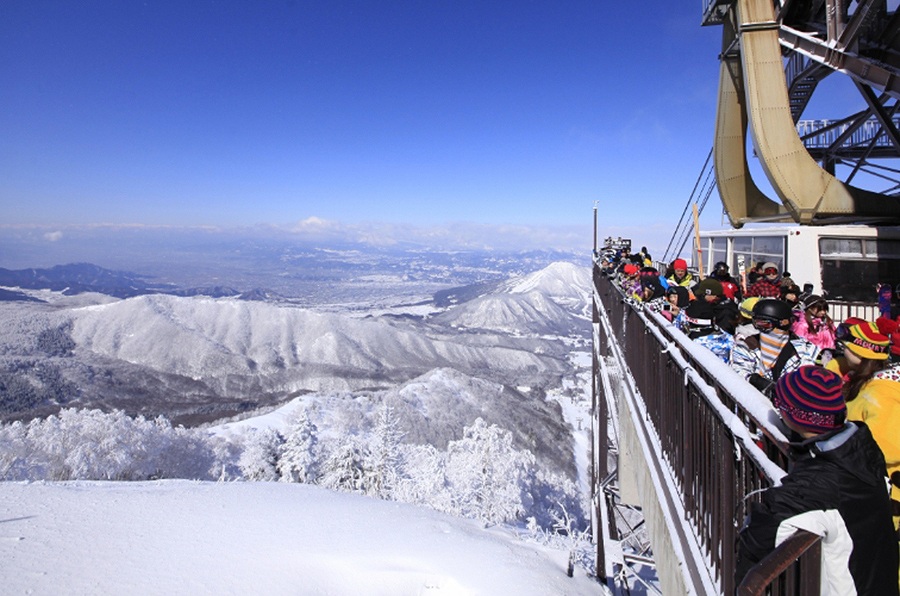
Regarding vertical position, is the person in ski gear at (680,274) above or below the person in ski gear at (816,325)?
above

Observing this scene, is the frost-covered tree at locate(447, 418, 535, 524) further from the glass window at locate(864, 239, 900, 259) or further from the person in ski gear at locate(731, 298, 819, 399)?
the person in ski gear at locate(731, 298, 819, 399)

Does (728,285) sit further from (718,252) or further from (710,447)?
(718,252)

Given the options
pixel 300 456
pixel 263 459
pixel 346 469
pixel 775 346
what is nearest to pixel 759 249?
pixel 775 346

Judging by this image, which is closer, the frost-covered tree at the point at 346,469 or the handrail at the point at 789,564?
the handrail at the point at 789,564

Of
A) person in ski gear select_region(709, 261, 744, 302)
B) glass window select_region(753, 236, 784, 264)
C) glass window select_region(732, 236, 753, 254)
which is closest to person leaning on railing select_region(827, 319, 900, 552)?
person in ski gear select_region(709, 261, 744, 302)

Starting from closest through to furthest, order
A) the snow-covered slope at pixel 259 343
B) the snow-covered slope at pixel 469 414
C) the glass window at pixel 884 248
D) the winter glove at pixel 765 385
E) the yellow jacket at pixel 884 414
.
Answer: the yellow jacket at pixel 884 414
the winter glove at pixel 765 385
the glass window at pixel 884 248
the snow-covered slope at pixel 469 414
the snow-covered slope at pixel 259 343

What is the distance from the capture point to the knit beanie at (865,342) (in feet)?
8.98

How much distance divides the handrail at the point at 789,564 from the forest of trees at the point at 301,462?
27.3 meters

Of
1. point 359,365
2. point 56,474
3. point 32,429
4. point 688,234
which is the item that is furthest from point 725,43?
point 359,365

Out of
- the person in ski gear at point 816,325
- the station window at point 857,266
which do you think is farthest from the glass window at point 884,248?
the person in ski gear at point 816,325

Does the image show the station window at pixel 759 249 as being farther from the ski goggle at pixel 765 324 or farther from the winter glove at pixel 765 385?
the winter glove at pixel 765 385

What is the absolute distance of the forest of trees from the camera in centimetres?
2900

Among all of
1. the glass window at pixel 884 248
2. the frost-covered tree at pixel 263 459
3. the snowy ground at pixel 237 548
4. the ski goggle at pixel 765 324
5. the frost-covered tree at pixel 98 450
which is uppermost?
the glass window at pixel 884 248

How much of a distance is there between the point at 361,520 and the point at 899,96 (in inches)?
485
